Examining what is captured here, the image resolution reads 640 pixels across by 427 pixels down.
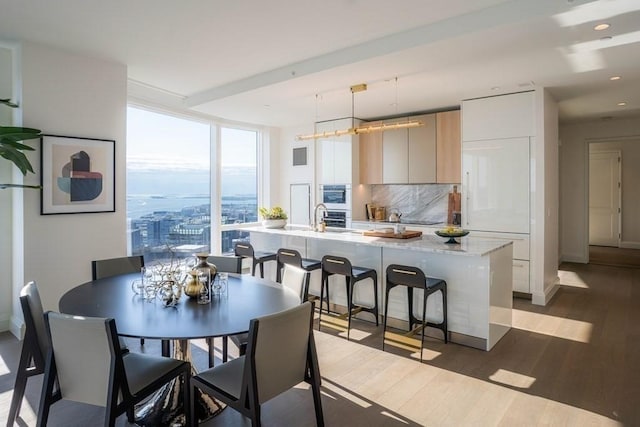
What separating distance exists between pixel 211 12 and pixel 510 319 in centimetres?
389

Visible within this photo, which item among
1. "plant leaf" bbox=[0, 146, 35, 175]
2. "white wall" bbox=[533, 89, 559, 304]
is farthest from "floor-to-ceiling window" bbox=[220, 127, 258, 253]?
"white wall" bbox=[533, 89, 559, 304]

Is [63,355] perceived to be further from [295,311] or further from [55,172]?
[55,172]

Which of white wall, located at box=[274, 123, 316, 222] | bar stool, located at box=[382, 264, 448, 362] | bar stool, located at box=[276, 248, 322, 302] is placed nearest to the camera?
bar stool, located at box=[382, 264, 448, 362]

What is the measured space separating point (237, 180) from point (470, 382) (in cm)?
508

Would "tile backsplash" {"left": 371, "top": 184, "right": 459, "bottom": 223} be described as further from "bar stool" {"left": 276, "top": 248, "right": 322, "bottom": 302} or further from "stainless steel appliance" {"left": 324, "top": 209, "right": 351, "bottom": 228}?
"bar stool" {"left": 276, "top": 248, "right": 322, "bottom": 302}

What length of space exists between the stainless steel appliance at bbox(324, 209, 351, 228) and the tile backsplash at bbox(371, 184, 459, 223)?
69 centimetres

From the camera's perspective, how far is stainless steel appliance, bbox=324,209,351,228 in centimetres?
659

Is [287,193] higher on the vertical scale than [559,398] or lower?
higher

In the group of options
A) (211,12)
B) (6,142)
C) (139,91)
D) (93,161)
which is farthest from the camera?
(139,91)

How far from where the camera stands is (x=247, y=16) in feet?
9.91

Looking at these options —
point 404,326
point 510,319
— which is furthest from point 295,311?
point 510,319

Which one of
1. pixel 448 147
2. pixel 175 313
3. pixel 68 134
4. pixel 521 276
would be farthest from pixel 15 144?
pixel 521 276

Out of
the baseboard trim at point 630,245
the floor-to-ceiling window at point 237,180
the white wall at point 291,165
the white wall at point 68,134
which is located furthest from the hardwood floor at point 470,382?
the baseboard trim at point 630,245

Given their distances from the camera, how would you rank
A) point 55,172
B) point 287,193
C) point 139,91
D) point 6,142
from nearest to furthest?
point 6,142, point 55,172, point 139,91, point 287,193
